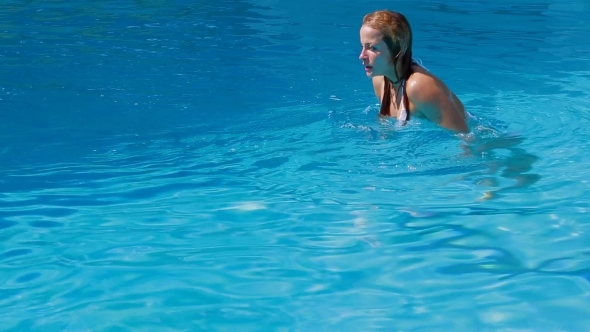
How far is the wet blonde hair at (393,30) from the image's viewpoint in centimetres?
449

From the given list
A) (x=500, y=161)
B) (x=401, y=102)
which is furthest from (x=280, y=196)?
(x=500, y=161)

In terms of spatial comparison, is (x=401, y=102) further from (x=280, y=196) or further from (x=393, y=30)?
(x=280, y=196)

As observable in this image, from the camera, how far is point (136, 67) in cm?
752

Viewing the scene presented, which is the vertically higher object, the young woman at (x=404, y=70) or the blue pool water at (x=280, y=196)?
the young woman at (x=404, y=70)

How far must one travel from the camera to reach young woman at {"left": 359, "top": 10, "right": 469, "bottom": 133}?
4.51 meters

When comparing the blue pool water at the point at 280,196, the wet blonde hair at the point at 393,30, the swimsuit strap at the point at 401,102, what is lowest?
the blue pool water at the point at 280,196

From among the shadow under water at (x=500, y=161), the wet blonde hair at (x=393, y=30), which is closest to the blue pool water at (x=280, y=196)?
the shadow under water at (x=500, y=161)

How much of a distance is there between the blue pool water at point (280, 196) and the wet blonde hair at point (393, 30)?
1.66 ft

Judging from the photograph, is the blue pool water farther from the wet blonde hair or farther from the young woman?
the wet blonde hair

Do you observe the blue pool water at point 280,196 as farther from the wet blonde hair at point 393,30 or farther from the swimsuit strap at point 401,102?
the wet blonde hair at point 393,30

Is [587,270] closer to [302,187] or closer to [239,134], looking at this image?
[302,187]

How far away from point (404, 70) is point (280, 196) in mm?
1079

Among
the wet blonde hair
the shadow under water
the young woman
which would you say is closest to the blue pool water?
the shadow under water

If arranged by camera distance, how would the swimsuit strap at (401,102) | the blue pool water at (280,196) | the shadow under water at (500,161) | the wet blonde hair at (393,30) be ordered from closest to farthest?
the blue pool water at (280,196) < the shadow under water at (500,161) < the wet blonde hair at (393,30) < the swimsuit strap at (401,102)
